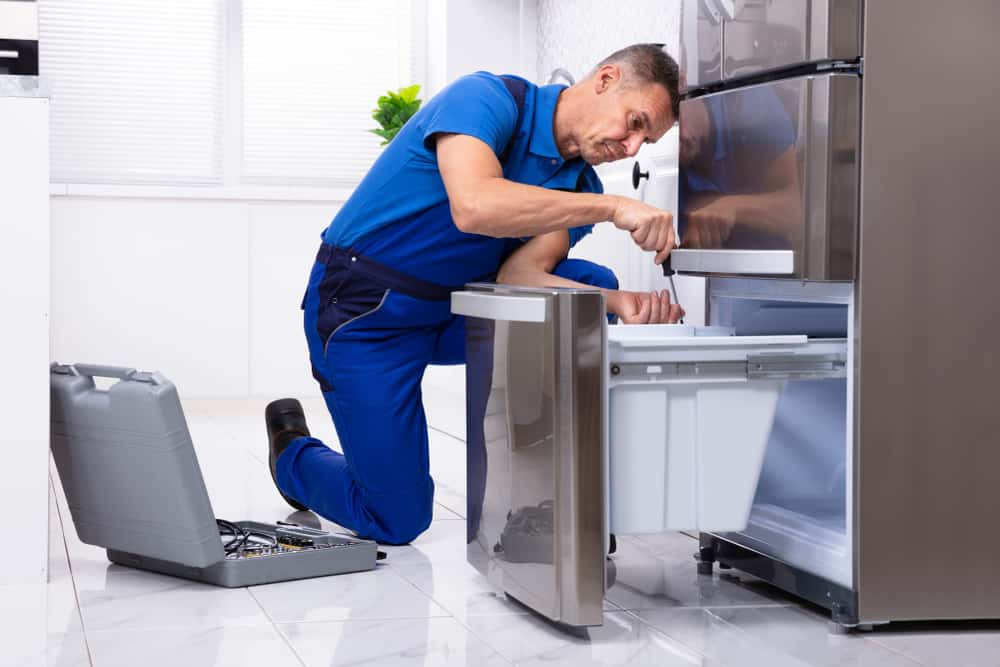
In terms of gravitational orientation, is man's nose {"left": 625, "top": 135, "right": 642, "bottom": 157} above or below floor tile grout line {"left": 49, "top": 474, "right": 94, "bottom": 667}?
above

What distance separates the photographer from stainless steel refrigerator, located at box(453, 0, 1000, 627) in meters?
1.92

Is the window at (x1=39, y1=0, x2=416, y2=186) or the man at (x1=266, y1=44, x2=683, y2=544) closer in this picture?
the man at (x1=266, y1=44, x2=683, y2=544)

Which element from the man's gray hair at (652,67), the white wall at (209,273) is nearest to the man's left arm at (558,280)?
the man's gray hair at (652,67)

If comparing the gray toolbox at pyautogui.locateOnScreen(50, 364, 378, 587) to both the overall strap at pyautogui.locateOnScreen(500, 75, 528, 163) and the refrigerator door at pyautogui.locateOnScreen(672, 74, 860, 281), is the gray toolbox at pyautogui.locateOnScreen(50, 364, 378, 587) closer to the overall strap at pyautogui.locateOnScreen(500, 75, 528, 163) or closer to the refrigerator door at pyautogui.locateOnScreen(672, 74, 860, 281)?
the overall strap at pyautogui.locateOnScreen(500, 75, 528, 163)

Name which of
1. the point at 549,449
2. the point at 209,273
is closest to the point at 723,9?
the point at 549,449

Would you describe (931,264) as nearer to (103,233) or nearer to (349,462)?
(349,462)

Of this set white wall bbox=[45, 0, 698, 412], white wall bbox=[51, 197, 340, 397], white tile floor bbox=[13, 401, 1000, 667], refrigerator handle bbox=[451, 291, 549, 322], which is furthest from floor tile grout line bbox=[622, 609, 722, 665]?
white wall bbox=[51, 197, 340, 397]

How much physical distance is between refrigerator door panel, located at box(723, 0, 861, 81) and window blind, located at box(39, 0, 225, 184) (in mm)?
3704

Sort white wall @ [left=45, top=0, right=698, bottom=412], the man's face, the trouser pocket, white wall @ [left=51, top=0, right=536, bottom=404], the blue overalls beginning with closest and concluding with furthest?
the man's face
the blue overalls
the trouser pocket
white wall @ [left=45, top=0, right=698, bottom=412]
white wall @ [left=51, top=0, right=536, bottom=404]

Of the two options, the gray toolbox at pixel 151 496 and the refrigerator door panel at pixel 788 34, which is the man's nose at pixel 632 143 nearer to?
the refrigerator door panel at pixel 788 34

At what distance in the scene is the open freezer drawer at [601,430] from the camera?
1896 millimetres

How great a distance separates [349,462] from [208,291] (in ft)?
9.47

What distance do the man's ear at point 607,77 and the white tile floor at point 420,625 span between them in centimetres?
92

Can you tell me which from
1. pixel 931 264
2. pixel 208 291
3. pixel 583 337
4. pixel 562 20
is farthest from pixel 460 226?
pixel 208 291
